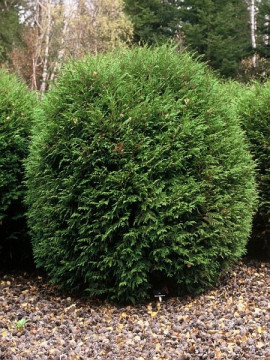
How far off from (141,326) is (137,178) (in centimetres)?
123

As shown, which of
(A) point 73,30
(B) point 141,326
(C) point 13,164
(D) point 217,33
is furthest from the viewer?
(D) point 217,33

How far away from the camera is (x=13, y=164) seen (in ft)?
15.2

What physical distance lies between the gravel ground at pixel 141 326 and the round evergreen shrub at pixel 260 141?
72 cm

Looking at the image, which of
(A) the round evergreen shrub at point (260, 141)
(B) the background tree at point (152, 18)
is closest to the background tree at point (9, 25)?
(B) the background tree at point (152, 18)

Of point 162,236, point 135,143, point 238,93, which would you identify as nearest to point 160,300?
point 162,236

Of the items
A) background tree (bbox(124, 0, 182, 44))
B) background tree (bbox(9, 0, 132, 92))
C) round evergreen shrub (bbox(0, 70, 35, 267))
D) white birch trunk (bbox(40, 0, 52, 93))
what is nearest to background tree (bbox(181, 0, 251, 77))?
background tree (bbox(124, 0, 182, 44))

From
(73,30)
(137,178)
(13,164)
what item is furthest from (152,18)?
(137,178)

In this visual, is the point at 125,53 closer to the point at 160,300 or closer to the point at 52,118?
the point at 52,118

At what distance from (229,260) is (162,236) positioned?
3.22 feet

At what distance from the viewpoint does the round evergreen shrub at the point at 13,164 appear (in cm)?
459

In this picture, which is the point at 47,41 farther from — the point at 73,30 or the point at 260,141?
the point at 260,141

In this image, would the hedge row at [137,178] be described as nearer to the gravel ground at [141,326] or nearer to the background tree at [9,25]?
the gravel ground at [141,326]

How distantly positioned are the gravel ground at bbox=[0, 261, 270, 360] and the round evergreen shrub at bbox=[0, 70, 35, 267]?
0.70 m

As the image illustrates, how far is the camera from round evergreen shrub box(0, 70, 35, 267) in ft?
15.0
